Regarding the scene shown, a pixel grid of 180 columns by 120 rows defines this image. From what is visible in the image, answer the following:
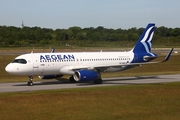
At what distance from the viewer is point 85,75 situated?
3647cm

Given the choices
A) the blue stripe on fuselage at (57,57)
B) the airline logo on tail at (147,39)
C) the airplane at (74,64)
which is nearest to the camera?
the airplane at (74,64)

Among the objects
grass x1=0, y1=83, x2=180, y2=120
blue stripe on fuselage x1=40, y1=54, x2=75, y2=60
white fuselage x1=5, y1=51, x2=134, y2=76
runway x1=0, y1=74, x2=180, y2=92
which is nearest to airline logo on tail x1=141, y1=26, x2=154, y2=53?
white fuselage x1=5, y1=51, x2=134, y2=76

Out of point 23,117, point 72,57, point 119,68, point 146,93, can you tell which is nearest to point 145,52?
point 119,68

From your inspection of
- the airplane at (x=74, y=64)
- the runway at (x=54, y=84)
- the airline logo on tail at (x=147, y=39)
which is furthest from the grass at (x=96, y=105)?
the airline logo on tail at (x=147, y=39)

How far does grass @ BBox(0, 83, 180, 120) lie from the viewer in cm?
2116

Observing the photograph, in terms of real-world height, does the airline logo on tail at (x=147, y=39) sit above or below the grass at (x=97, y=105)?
above

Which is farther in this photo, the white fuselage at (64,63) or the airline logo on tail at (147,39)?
the airline logo on tail at (147,39)

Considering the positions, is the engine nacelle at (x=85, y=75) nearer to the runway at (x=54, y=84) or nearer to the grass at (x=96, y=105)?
the runway at (x=54, y=84)

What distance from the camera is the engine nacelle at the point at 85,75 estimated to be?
36.3 meters

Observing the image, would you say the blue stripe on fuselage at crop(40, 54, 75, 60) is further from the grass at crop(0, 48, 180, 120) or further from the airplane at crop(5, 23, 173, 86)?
the grass at crop(0, 48, 180, 120)

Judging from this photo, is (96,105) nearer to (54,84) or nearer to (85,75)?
(85,75)

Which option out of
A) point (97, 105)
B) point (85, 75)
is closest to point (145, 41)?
point (85, 75)

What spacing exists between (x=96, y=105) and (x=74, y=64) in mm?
15492

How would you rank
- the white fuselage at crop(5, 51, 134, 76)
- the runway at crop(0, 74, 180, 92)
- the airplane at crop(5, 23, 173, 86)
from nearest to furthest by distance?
the runway at crop(0, 74, 180, 92) → the white fuselage at crop(5, 51, 134, 76) → the airplane at crop(5, 23, 173, 86)
